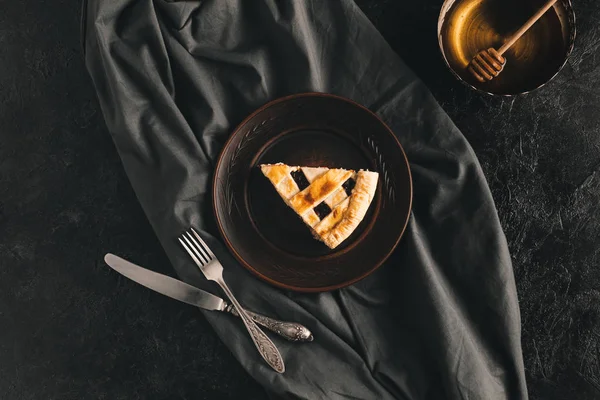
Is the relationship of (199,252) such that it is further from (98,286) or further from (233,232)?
(98,286)


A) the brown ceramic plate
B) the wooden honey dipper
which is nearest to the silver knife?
the brown ceramic plate

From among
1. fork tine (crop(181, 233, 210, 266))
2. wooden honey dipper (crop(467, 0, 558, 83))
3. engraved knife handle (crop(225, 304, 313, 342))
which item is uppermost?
fork tine (crop(181, 233, 210, 266))

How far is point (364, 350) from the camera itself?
5.93 feet

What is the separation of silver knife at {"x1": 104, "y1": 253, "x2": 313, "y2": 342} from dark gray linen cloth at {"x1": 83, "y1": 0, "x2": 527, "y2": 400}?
3 cm

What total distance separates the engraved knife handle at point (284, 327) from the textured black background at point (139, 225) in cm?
18

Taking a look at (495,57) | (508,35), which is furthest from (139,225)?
(508,35)

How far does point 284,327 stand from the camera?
5.83 ft

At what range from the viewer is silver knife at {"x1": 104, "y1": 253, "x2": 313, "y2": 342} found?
1.77 meters

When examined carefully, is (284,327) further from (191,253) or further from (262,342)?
(191,253)

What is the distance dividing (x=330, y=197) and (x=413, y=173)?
0.28 meters

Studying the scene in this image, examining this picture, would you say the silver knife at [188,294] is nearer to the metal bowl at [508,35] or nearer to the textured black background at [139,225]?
the textured black background at [139,225]

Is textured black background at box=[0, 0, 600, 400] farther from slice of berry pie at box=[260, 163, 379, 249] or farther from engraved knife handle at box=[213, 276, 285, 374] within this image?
slice of berry pie at box=[260, 163, 379, 249]

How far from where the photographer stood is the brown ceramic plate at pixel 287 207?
179 cm

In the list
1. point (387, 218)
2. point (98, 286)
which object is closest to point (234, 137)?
point (387, 218)
